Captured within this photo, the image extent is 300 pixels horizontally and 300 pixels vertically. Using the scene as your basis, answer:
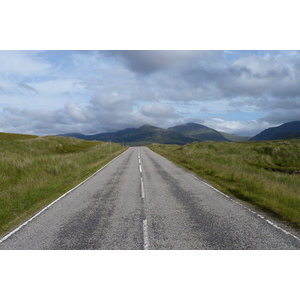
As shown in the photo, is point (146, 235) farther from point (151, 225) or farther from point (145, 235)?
point (151, 225)

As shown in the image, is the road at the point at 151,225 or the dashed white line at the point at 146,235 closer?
the dashed white line at the point at 146,235

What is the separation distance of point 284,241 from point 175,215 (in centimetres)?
332

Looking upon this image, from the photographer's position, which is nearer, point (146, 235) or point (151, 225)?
point (146, 235)

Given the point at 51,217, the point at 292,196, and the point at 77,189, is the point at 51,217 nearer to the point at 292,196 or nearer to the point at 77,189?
the point at 77,189

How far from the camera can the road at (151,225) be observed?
17.5 ft

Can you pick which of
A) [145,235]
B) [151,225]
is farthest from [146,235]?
[151,225]

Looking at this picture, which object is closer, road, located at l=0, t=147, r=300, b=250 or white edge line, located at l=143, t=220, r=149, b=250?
white edge line, located at l=143, t=220, r=149, b=250

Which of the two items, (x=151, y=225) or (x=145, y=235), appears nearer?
(x=145, y=235)

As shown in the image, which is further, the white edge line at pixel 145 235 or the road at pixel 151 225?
the road at pixel 151 225

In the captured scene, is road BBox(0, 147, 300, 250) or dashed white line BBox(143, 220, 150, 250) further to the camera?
road BBox(0, 147, 300, 250)

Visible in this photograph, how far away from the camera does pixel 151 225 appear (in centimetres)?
646

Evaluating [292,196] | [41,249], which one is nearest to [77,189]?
[41,249]

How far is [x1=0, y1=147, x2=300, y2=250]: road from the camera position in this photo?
5.33 m

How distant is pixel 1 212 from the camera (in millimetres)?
8000
